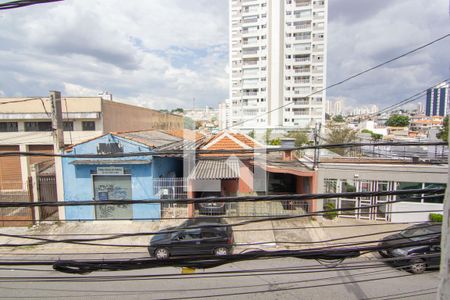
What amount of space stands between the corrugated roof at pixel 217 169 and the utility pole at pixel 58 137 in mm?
6019

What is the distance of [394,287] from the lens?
21.6ft

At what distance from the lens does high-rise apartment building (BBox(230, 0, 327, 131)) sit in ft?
127

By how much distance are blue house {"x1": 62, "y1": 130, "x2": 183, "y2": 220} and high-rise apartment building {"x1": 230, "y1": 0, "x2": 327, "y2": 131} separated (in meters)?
28.5

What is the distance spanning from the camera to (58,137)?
1139 centimetres

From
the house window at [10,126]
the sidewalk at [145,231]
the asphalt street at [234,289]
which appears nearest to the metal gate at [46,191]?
the sidewalk at [145,231]

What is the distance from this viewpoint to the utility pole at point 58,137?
11.2 meters

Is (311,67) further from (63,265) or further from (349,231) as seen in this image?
(63,265)

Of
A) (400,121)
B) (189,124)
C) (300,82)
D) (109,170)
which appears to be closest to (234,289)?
(109,170)

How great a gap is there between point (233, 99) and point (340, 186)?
31066 millimetres

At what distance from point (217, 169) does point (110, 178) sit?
16.8 feet

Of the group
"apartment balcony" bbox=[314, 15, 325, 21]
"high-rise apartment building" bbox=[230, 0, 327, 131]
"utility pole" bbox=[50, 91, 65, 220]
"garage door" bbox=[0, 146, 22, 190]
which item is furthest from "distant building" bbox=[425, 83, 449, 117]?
"apartment balcony" bbox=[314, 15, 325, 21]

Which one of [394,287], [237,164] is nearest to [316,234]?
[394,287]

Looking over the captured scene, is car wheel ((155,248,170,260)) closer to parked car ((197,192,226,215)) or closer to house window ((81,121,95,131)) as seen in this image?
parked car ((197,192,226,215))

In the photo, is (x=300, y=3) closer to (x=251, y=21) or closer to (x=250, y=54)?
(x=251, y=21)
